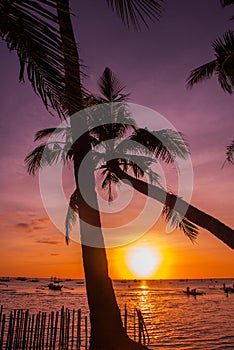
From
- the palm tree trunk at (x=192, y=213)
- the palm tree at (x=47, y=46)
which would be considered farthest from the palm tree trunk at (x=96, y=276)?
the palm tree at (x=47, y=46)

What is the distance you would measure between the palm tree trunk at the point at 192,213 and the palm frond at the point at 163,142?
2819mm

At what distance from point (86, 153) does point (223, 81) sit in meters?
4.91

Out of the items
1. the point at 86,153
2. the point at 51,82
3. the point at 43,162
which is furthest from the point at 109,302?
the point at 51,82

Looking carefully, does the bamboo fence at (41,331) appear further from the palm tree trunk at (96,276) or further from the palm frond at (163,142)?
the palm frond at (163,142)

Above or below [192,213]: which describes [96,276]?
below

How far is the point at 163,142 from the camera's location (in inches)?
549

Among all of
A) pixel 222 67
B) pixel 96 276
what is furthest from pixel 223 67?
pixel 96 276

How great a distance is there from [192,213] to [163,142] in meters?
4.65

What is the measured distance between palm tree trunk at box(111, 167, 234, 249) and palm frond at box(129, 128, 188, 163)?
2.82 m

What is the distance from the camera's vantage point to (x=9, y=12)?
2336 millimetres

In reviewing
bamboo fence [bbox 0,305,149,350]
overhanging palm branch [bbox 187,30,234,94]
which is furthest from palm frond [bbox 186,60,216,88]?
bamboo fence [bbox 0,305,149,350]

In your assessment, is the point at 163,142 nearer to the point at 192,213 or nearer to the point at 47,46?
the point at 192,213

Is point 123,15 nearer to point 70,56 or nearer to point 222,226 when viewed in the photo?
point 70,56

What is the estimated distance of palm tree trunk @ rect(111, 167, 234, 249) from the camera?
9219 mm
